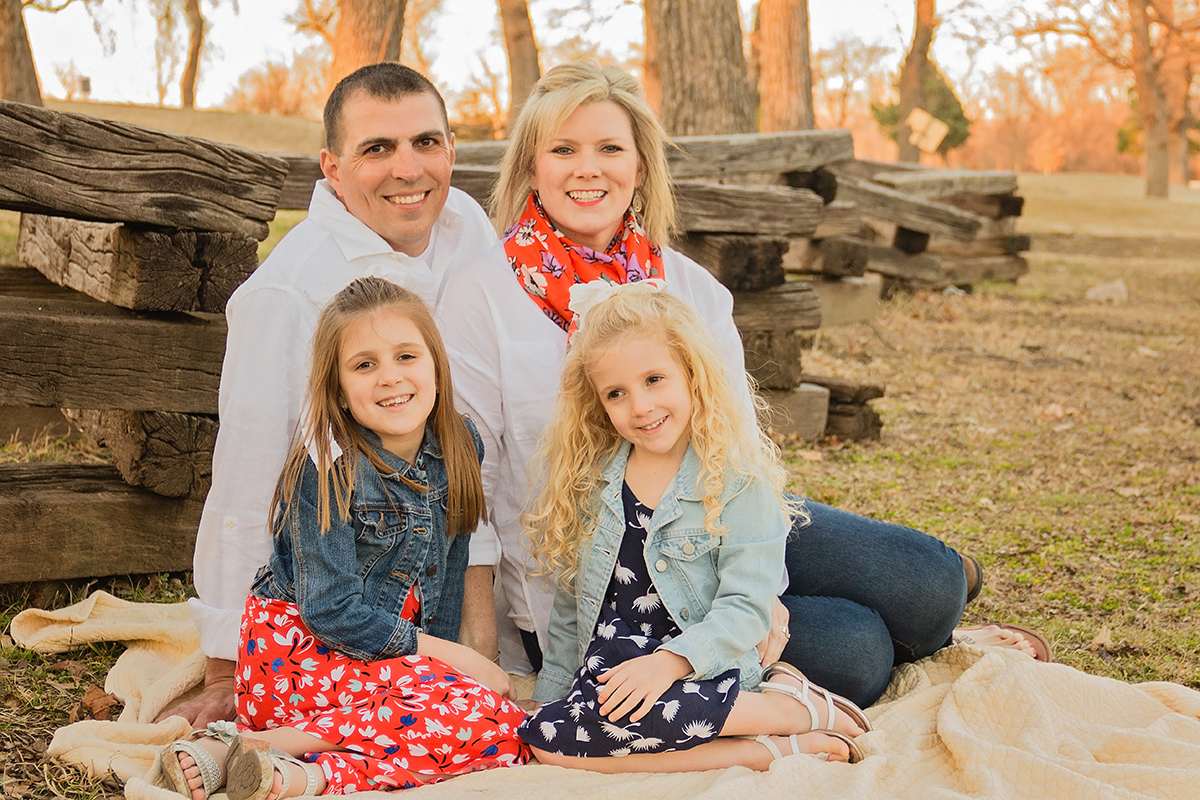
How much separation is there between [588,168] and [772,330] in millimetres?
2961

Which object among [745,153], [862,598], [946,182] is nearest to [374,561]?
[862,598]

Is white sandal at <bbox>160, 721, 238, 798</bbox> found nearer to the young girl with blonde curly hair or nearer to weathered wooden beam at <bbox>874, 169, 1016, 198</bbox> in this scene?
the young girl with blonde curly hair

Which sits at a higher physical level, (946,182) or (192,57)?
(192,57)

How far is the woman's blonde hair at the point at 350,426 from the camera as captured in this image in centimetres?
257

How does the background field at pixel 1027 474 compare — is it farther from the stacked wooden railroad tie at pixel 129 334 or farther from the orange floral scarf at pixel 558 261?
the orange floral scarf at pixel 558 261

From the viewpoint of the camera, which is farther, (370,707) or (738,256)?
(738,256)

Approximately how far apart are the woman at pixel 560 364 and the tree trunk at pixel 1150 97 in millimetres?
26874

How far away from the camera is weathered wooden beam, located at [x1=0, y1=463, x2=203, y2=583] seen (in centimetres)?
353

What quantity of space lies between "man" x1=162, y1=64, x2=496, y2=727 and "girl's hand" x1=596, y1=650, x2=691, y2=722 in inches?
21.5

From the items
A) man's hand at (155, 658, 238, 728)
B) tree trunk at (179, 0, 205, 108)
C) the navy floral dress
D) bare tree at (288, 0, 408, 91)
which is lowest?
man's hand at (155, 658, 238, 728)

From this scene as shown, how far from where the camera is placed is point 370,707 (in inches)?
97.7

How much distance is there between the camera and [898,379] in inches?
303

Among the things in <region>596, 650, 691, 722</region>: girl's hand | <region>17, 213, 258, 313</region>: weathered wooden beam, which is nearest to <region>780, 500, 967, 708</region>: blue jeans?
<region>596, 650, 691, 722</region>: girl's hand

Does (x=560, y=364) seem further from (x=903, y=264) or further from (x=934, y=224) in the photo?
(x=903, y=264)
